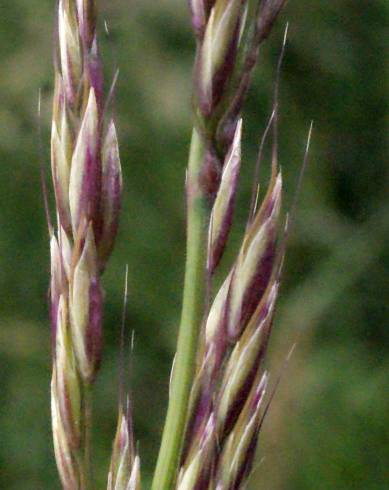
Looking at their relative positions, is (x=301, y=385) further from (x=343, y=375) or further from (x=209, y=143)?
(x=209, y=143)

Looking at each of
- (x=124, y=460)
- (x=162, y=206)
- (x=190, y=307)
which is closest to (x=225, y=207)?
(x=190, y=307)

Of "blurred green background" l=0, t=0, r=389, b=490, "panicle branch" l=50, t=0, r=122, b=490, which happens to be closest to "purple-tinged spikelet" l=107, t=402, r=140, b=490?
"panicle branch" l=50, t=0, r=122, b=490

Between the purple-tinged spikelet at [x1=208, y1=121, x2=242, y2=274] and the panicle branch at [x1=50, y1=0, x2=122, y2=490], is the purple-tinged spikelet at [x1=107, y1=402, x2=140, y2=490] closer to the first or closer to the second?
the panicle branch at [x1=50, y1=0, x2=122, y2=490]

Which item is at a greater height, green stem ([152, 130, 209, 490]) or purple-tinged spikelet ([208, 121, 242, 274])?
purple-tinged spikelet ([208, 121, 242, 274])

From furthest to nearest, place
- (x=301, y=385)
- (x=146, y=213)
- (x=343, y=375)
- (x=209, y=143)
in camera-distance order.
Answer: (x=146, y=213) → (x=343, y=375) → (x=301, y=385) → (x=209, y=143)

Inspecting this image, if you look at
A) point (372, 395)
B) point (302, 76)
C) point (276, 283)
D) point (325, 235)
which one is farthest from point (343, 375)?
point (276, 283)

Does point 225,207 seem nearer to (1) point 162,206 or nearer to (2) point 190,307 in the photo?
(2) point 190,307

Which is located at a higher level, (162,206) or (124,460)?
(124,460)

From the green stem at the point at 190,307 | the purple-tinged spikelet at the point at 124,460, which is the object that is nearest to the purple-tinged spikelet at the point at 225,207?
the green stem at the point at 190,307
